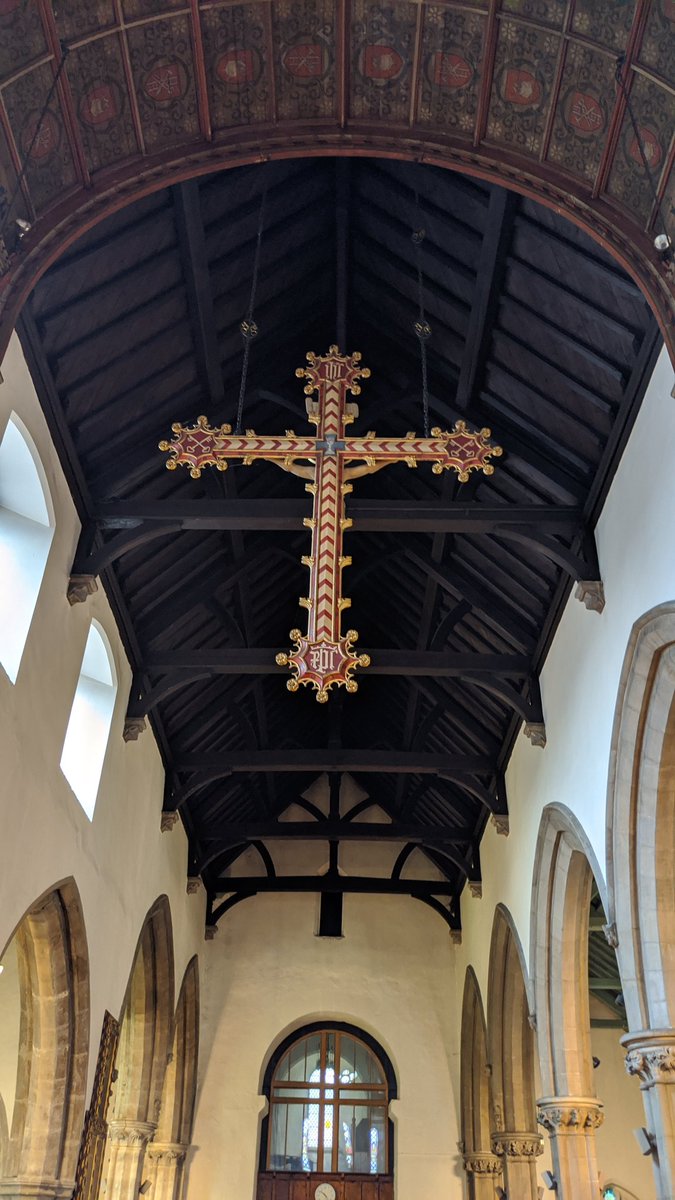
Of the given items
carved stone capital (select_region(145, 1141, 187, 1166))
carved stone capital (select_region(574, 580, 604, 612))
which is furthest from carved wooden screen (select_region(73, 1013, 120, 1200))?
carved stone capital (select_region(574, 580, 604, 612))

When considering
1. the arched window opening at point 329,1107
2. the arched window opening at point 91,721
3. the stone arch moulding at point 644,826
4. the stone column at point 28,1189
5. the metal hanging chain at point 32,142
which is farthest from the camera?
the arched window opening at point 329,1107

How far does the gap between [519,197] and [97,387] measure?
3235mm

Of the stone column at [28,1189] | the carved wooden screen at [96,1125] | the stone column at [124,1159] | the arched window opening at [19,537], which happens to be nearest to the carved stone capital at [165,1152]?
the stone column at [124,1159]

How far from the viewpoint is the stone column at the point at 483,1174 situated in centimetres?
1299

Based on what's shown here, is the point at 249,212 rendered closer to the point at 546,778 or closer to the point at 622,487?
the point at 622,487

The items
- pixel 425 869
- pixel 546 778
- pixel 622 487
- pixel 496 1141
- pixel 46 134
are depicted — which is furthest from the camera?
pixel 425 869

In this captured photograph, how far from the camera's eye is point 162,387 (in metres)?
7.91

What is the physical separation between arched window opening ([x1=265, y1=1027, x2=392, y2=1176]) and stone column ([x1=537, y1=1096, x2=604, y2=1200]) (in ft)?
22.0

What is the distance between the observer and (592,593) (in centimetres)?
728

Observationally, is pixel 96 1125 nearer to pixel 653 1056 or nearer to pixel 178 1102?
pixel 653 1056

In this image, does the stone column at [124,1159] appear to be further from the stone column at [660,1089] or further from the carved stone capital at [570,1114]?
the stone column at [660,1089]

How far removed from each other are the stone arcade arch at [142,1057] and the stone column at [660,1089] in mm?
6263

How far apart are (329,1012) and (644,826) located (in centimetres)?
976

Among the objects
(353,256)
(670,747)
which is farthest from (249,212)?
(670,747)
